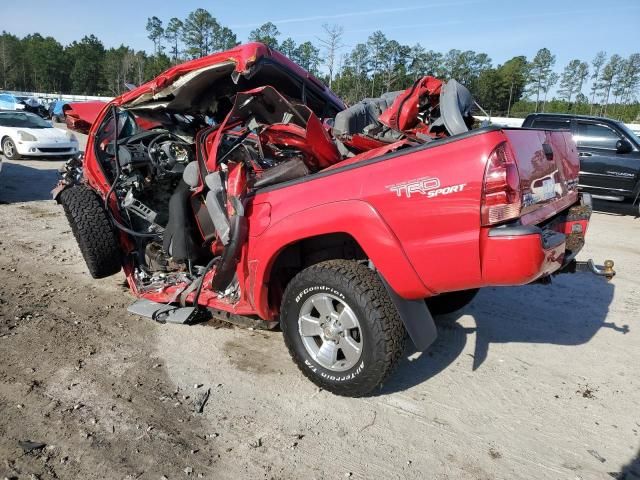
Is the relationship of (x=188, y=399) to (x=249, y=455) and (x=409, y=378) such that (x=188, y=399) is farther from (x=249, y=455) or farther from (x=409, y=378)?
(x=409, y=378)

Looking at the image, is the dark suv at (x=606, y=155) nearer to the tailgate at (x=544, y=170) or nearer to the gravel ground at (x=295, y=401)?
the gravel ground at (x=295, y=401)

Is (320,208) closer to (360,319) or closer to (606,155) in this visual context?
Answer: (360,319)

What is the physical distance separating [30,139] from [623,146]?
48.4ft

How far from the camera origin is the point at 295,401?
122 inches

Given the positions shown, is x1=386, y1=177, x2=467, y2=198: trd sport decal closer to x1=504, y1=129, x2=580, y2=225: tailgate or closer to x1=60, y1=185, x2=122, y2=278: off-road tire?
x1=504, y1=129, x2=580, y2=225: tailgate

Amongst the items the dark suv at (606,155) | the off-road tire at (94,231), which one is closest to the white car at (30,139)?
the off-road tire at (94,231)

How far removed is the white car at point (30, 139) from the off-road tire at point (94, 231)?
1094cm

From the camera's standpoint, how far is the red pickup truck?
8.17 feet

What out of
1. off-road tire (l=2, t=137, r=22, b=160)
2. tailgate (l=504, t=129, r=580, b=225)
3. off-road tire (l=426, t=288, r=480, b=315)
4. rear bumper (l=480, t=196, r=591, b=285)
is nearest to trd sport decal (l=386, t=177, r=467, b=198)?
rear bumper (l=480, t=196, r=591, b=285)

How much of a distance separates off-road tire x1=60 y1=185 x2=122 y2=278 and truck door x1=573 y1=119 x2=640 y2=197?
9.25 metres

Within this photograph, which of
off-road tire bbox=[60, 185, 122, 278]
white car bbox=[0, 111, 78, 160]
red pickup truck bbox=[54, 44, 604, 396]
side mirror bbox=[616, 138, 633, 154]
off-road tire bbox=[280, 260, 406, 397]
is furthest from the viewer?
white car bbox=[0, 111, 78, 160]

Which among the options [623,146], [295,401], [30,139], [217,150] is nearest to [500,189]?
[295,401]

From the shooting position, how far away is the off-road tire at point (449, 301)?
4148mm

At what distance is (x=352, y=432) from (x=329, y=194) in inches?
55.2
